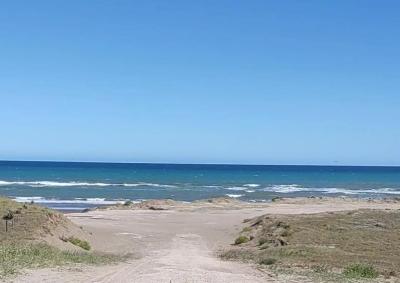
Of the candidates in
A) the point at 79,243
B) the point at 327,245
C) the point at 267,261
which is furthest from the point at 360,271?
the point at 79,243

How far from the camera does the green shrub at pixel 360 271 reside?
1744cm

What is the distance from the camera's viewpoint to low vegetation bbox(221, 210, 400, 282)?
19156mm

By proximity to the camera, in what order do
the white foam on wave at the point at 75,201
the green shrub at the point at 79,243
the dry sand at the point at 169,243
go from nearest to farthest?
the dry sand at the point at 169,243 < the green shrub at the point at 79,243 < the white foam on wave at the point at 75,201

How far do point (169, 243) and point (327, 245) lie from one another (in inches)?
Result: 297

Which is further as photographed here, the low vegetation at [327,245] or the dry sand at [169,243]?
the low vegetation at [327,245]

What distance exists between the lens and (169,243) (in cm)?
2867

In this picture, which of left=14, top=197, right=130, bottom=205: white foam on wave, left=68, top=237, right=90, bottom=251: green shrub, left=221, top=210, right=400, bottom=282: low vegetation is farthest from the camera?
left=14, top=197, right=130, bottom=205: white foam on wave

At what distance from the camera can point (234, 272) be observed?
61.1ft

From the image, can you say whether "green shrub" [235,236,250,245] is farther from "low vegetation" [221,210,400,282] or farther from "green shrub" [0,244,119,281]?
"green shrub" [0,244,119,281]

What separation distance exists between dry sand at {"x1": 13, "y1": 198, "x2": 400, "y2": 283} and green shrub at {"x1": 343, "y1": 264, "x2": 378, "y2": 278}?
5.64 feet

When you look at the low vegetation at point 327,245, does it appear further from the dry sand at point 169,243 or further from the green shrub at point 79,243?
the green shrub at point 79,243

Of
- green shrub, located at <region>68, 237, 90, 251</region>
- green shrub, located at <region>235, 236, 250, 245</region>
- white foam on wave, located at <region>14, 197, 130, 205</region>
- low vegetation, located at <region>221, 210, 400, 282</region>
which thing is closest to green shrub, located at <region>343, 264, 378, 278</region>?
low vegetation, located at <region>221, 210, 400, 282</region>

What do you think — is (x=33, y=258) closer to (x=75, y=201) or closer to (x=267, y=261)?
(x=267, y=261)

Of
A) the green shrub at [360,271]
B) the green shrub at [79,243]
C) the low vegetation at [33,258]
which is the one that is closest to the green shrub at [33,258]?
the low vegetation at [33,258]
